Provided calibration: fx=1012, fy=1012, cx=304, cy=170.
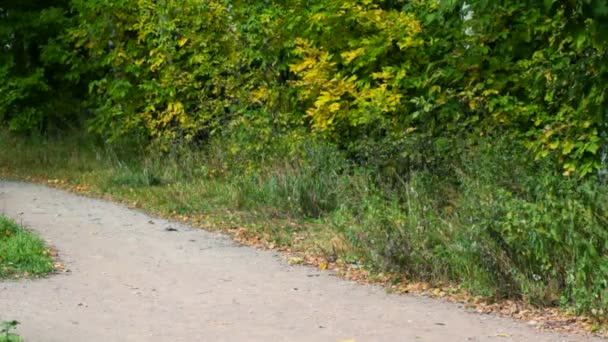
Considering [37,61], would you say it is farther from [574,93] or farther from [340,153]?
[574,93]

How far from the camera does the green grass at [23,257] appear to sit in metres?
9.23

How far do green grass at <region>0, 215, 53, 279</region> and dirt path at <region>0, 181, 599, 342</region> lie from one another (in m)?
0.24

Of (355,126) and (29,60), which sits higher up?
(29,60)

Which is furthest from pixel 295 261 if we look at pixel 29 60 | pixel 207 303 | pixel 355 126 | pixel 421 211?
pixel 29 60

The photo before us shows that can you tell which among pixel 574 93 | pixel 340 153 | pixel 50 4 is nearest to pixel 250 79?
pixel 340 153

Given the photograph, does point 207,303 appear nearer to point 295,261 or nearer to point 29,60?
point 295,261

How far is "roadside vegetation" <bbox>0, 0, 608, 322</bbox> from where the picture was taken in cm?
812

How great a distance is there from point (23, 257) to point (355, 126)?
5.49 m

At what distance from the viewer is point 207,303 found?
26.8ft

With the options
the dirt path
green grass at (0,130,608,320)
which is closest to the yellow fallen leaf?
the dirt path

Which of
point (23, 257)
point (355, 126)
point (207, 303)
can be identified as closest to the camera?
point (207, 303)

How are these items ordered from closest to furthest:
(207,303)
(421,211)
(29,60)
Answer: (207,303)
(421,211)
(29,60)

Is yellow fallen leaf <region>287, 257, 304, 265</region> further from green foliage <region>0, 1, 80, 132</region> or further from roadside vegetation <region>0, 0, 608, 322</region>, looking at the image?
green foliage <region>0, 1, 80, 132</region>

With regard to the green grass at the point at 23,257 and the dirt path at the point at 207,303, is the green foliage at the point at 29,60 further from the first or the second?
the green grass at the point at 23,257
